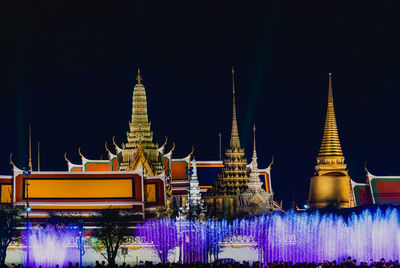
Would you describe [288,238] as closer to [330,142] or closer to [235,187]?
[235,187]

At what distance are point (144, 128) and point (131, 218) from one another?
25274 millimetres

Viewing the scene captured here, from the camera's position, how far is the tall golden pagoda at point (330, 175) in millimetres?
114062

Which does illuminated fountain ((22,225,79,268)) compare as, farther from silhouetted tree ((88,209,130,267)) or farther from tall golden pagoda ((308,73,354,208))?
tall golden pagoda ((308,73,354,208))

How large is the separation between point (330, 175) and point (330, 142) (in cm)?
358

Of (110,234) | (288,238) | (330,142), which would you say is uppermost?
(330,142)

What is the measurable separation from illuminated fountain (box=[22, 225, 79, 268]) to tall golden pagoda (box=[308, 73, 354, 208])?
36397mm

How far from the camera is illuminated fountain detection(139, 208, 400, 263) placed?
252 feet

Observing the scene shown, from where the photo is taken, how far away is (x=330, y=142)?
118938mm

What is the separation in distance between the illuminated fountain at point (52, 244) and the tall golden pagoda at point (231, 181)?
2545cm

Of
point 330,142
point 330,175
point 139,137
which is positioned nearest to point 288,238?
point 139,137

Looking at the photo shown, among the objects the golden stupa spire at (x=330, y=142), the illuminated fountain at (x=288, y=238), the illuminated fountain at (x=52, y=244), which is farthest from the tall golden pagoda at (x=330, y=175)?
the illuminated fountain at (x=52, y=244)

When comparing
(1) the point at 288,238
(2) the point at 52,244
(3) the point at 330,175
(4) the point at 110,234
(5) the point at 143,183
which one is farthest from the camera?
(3) the point at 330,175

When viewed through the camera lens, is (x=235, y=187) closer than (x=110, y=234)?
No

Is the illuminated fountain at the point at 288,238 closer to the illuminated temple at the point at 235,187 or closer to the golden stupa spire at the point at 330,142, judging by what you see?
the illuminated temple at the point at 235,187
